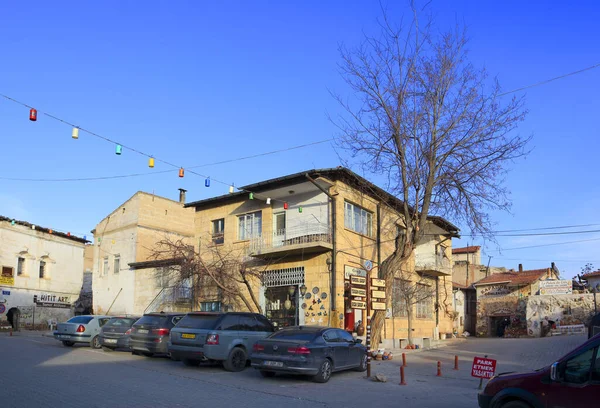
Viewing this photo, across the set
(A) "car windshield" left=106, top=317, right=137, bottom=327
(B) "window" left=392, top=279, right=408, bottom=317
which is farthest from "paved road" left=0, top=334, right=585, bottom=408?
(B) "window" left=392, top=279, right=408, bottom=317

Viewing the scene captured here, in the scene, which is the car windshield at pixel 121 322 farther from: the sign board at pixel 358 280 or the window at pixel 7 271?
the window at pixel 7 271

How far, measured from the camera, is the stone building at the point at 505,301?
37.6 metres

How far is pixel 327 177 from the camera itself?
2361 centimetres

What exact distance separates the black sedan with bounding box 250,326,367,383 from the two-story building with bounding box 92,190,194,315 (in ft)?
55.4

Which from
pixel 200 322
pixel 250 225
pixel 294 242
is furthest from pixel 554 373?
pixel 250 225

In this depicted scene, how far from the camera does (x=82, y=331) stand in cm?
2034

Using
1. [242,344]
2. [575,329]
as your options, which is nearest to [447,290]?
[575,329]

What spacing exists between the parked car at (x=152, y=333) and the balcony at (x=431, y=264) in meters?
17.6

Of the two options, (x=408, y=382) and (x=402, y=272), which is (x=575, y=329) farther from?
(x=408, y=382)

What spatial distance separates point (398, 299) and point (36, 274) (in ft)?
98.9

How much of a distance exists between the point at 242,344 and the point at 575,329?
27022 mm

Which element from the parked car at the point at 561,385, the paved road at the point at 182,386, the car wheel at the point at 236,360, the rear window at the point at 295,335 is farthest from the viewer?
the car wheel at the point at 236,360

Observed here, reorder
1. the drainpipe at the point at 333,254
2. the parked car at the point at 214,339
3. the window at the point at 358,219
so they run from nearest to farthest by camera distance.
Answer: the parked car at the point at 214,339 → the drainpipe at the point at 333,254 → the window at the point at 358,219

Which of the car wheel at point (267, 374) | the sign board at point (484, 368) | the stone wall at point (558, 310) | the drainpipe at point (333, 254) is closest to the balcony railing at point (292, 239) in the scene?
the drainpipe at point (333, 254)
